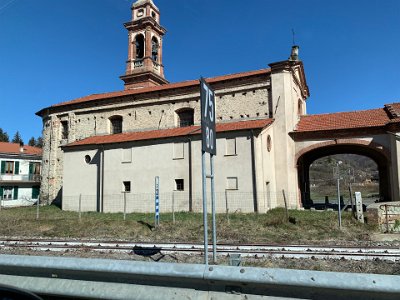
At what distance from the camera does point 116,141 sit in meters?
25.7

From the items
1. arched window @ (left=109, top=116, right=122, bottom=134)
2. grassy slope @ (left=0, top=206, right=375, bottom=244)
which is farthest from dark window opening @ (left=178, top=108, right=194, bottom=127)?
grassy slope @ (left=0, top=206, right=375, bottom=244)

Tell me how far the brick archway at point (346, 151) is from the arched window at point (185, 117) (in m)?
8.74

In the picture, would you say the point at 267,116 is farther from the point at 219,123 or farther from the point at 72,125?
the point at 72,125

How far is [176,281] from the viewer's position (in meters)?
3.38

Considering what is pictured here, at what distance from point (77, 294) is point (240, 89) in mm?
23032

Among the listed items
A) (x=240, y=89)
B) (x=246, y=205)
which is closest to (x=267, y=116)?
(x=240, y=89)

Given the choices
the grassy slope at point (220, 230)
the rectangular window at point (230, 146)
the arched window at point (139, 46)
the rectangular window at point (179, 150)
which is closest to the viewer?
the grassy slope at point (220, 230)

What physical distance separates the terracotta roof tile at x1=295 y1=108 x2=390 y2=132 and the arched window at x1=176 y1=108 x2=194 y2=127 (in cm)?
827

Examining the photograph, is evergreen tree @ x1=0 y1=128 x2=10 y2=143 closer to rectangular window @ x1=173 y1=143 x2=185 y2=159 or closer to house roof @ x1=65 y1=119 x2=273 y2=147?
house roof @ x1=65 y1=119 x2=273 y2=147

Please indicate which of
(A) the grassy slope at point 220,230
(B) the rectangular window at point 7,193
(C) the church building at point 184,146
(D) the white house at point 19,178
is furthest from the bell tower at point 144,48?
(A) the grassy slope at point 220,230

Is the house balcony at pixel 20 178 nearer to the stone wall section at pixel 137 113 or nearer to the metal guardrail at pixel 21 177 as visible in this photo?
the metal guardrail at pixel 21 177

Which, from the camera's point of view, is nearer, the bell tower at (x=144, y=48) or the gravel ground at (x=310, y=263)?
the gravel ground at (x=310, y=263)

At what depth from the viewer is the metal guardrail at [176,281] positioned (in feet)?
9.60

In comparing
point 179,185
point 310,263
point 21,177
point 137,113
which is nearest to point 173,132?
point 179,185
